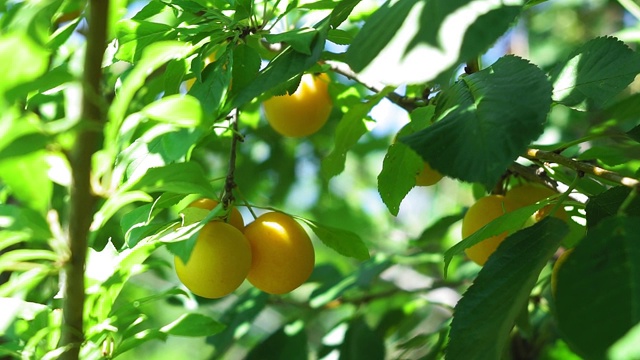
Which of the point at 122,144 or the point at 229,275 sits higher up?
the point at 122,144

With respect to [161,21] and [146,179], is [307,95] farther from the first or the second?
[146,179]

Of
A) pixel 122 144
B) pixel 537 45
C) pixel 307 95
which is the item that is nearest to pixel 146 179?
pixel 122 144

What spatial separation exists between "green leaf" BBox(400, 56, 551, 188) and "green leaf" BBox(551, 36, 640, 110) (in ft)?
0.35

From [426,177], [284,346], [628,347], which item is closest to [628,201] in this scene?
[628,347]

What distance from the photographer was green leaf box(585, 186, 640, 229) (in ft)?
1.95

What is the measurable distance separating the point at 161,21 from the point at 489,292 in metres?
0.36

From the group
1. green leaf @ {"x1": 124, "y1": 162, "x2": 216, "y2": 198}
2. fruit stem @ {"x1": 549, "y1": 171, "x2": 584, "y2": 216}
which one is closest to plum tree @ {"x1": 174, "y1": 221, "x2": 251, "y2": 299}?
green leaf @ {"x1": 124, "y1": 162, "x2": 216, "y2": 198}

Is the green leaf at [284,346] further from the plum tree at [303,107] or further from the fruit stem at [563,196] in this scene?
the fruit stem at [563,196]

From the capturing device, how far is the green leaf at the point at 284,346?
1.06 metres

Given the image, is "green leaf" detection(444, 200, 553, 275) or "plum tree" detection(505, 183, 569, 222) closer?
"green leaf" detection(444, 200, 553, 275)

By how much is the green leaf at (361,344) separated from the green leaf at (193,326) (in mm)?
384

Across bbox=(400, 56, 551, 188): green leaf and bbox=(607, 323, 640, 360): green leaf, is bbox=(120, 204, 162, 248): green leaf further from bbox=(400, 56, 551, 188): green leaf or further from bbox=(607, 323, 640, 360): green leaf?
bbox=(607, 323, 640, 360): green leaf

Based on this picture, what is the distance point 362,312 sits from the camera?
112cm

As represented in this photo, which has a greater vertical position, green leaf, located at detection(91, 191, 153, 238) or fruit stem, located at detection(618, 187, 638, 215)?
green leaf, located at detection(91, 191, 153, 238)
